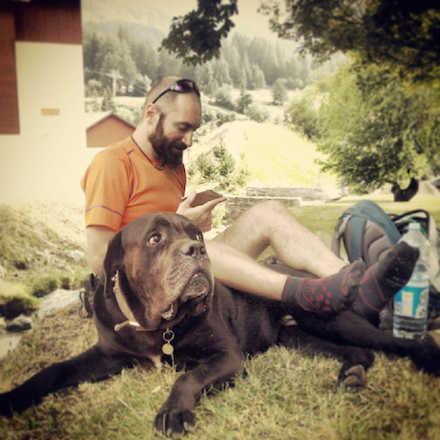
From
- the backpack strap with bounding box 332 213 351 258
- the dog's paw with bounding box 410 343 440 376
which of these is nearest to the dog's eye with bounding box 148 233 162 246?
the backpack strap with bounding box 332 213 351 258

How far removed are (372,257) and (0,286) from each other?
5.88 ft

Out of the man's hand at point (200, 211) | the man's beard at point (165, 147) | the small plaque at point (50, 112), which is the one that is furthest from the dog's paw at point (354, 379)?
the small plaque at point (50, 112)

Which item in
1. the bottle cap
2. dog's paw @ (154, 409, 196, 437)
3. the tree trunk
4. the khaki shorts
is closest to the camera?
dog's paw @ (154, 409, 196, 437)

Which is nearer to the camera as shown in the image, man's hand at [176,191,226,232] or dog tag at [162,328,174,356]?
dog tag at [162,328,174,356]

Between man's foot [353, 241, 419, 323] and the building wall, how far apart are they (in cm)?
129

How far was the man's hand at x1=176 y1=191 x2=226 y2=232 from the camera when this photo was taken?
216cm

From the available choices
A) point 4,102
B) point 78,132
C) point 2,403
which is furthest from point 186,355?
point 4,102

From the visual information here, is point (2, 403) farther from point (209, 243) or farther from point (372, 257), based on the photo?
point (372, 257)

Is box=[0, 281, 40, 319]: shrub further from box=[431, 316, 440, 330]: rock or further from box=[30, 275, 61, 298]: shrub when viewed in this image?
box=[431, 316, 440, 330]: rock

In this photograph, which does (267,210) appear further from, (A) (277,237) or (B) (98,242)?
(B) (98,242)

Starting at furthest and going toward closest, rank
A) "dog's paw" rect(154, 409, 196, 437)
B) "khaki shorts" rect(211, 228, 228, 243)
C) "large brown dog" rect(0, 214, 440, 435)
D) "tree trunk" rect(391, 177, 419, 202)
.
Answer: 1. "khaki shorts" rect(211, 228, 228, 243)
2. "tree trunk" rect(391, 177, 419, 202)
3. "large brown dog" rect(0, 214, 440, 435)
4. "dog's paw" rect(154, 409, 196, 437)

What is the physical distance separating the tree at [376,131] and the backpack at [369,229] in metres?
0.14

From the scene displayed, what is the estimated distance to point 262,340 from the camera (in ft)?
7.48

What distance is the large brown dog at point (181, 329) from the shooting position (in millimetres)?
1861
